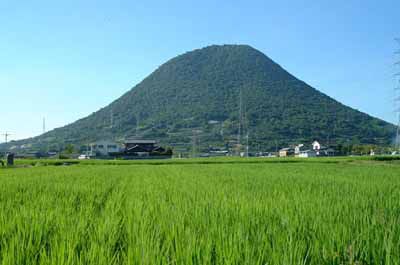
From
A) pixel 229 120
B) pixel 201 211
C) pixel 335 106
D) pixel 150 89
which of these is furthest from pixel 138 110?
pixel 201 211

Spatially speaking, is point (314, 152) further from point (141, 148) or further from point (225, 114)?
point (225, 114)

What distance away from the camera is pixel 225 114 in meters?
107

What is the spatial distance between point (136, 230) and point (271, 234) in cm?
78

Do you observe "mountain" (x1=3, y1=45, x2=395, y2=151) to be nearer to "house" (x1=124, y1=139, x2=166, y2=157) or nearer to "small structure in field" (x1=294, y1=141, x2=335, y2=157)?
"small structure in field" (x1=294, y1=141, x2=335, y2=157)

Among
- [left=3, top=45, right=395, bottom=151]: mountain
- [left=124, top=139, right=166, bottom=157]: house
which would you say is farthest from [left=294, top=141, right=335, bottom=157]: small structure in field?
[left=124, top=139, right=166, bottom=157]: house

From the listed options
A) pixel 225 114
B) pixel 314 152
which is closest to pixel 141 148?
pixel 314 152

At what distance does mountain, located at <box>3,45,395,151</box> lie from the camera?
9419 centimetres

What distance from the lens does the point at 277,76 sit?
116750 millimetres

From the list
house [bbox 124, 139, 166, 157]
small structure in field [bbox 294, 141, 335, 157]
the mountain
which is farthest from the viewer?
the mountain

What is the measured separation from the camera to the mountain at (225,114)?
Answer: 94.2 m

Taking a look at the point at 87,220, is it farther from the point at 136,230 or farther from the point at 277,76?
the point at 277,76

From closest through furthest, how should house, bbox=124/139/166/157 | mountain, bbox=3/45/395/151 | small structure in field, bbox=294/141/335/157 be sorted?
house, bbox=124/139/166/157 < small structure in field, bbox=294/141/335/157 < mountain, bbox=3/45/395/151

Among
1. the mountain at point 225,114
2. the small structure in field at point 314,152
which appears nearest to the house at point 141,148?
the mountain at point 225,114

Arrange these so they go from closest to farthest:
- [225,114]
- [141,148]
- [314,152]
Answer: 1. [141,148]
2. [314,152]
3. [225,114]
